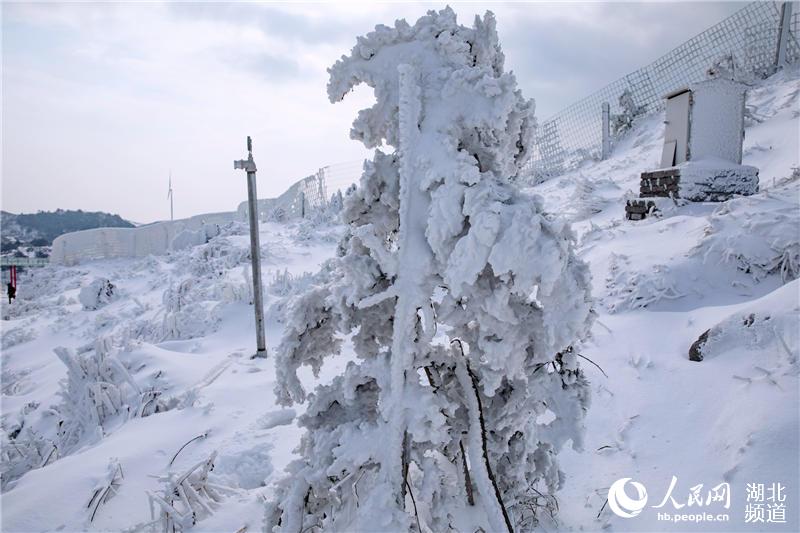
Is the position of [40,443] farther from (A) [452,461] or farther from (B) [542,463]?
(B) [542,463]

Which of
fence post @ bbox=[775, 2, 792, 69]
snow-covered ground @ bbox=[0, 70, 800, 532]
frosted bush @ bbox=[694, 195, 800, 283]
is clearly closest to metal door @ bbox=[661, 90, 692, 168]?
snow-covered ground @ bbox=[0, 70, 800, 532]

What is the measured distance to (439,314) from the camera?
167 cm

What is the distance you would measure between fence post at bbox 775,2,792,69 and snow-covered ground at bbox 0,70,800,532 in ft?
17.0

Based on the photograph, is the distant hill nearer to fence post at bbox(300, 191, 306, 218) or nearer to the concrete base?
fence post at bbox(300, 191, 306, 218)

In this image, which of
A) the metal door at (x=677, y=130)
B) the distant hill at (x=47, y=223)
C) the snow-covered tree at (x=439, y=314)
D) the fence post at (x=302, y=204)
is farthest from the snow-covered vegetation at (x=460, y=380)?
the distant hill at (x=47, y=223)

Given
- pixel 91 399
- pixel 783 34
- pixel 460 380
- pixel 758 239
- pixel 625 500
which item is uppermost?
pixel 783 34

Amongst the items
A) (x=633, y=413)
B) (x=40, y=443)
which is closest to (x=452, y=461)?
(x=633, y=413)

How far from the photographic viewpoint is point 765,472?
1.87 meters

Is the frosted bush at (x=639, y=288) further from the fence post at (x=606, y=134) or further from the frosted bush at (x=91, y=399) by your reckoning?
the fence post at (x=606, y=134)

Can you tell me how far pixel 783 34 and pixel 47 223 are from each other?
6246cm

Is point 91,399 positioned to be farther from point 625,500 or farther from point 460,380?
point 625,500

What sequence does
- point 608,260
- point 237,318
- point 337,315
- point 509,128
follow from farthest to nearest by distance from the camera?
1. point 237,318
2. point 608,260
3. point 337,315
4. point 509,128

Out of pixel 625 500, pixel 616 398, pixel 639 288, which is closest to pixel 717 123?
pixel 639 288

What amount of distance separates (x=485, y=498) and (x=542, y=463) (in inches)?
20.9
